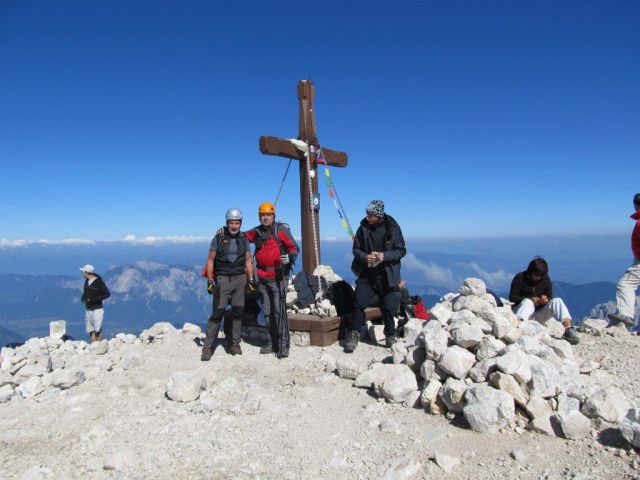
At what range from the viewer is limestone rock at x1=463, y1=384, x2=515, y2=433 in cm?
431

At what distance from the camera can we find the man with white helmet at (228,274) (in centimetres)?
746

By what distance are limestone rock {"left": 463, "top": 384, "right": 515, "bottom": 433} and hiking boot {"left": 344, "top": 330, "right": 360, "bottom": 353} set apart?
3111mm

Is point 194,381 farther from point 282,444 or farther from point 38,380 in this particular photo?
point 38,380

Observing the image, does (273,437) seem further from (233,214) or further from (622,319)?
(622,319)

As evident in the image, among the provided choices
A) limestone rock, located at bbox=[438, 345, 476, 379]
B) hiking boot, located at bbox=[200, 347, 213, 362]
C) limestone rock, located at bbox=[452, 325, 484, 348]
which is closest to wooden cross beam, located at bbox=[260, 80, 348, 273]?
hiking boot, located at bbox=[200, 347, 213, 362]

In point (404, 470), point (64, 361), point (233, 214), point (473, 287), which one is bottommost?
point (64, 361)

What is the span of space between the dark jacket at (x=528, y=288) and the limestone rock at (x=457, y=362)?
3.20 metres

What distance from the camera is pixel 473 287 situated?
730 centimetres

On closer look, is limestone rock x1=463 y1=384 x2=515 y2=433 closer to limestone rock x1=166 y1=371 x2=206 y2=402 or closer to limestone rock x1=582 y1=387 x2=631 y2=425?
limestone rock x1=582 y1=387 x2=631 y2=425

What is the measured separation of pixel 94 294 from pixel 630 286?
13.2 meters

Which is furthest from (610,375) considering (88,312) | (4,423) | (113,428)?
(88,312)

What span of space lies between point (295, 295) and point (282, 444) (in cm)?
454

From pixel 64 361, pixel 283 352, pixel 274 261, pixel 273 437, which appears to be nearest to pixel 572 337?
pixel 283 352

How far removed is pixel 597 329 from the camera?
7.86 m
